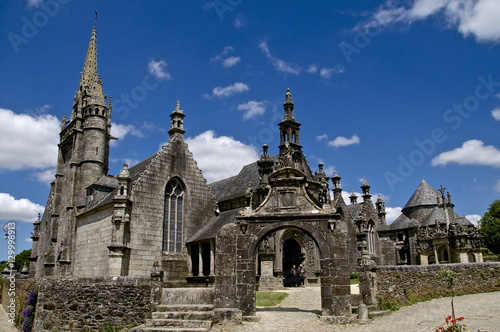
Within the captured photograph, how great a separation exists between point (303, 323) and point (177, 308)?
13.1 feet

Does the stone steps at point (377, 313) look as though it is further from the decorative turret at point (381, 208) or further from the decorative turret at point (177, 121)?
the decorative turret at point (381, 208)

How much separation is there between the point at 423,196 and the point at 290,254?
24191 millimetres

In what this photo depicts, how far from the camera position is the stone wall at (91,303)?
1245 centimetres

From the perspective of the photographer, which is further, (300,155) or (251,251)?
(300,155)

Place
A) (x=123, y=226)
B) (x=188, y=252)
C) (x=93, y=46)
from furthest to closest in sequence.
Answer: (x=93, y=46) < (x=188, y=252) < (x=123, y=226)

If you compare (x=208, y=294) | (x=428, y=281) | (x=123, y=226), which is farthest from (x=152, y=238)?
(x=428, y=281)

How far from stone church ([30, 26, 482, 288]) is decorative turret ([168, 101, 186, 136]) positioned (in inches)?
2.6

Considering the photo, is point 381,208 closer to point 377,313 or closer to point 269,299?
point 269,299

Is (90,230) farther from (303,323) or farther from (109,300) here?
(303,323)

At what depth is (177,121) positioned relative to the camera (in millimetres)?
25484

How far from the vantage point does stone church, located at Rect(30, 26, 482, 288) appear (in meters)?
13.7

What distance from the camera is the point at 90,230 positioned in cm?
2394

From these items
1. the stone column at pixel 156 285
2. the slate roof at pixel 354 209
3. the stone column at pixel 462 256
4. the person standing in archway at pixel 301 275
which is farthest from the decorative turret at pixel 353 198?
the stone column at pixel 156 285

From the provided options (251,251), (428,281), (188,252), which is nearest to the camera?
(251,251)
